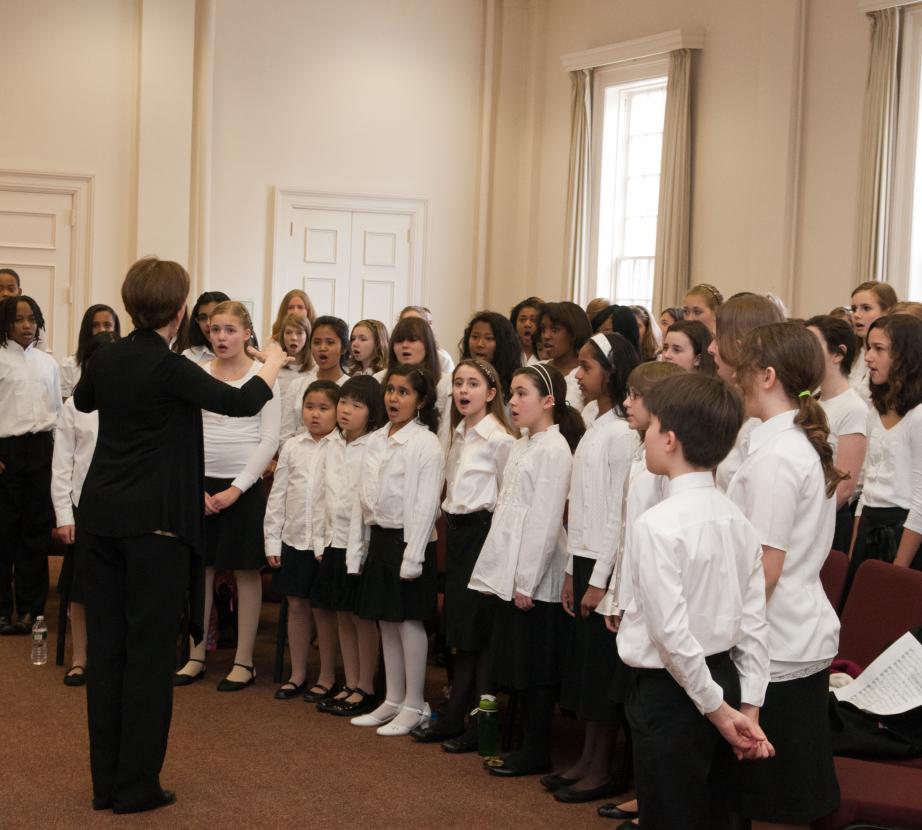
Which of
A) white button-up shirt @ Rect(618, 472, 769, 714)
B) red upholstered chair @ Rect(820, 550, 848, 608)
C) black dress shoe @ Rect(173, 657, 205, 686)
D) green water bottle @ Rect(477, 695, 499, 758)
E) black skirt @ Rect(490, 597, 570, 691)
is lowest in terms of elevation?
black dress shoe @ Rect(173, 657, 205, 686)

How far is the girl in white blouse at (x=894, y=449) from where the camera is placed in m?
4.14

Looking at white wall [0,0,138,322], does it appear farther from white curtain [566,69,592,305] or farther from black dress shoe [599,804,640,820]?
black dress shoe [599,804,640,820]

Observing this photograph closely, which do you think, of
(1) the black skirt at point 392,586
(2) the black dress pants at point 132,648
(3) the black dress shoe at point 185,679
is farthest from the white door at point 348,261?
(2) the black dress pants at point 132,648

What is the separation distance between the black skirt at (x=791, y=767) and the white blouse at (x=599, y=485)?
1156mm

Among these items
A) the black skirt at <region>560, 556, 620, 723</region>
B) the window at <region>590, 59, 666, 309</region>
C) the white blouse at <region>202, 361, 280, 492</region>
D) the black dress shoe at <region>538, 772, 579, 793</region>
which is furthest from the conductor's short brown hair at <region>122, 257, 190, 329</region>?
the window at <region>590, 59, 666, 309</region>

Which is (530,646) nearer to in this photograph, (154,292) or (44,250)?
(154,292)

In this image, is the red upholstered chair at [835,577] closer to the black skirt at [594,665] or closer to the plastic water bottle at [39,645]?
the black skirt at [594,665]

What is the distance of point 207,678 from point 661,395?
3417 mm

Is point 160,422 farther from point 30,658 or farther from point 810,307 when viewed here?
point 810,307

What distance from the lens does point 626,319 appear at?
16.7 feet

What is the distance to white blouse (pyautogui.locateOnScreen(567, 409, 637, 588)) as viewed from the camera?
12.8ft

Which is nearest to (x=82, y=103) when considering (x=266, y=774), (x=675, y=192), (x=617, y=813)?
(x=675, y=192)

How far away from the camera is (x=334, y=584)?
489 centimetres

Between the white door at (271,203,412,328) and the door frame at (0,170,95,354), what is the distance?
63.6 inches
